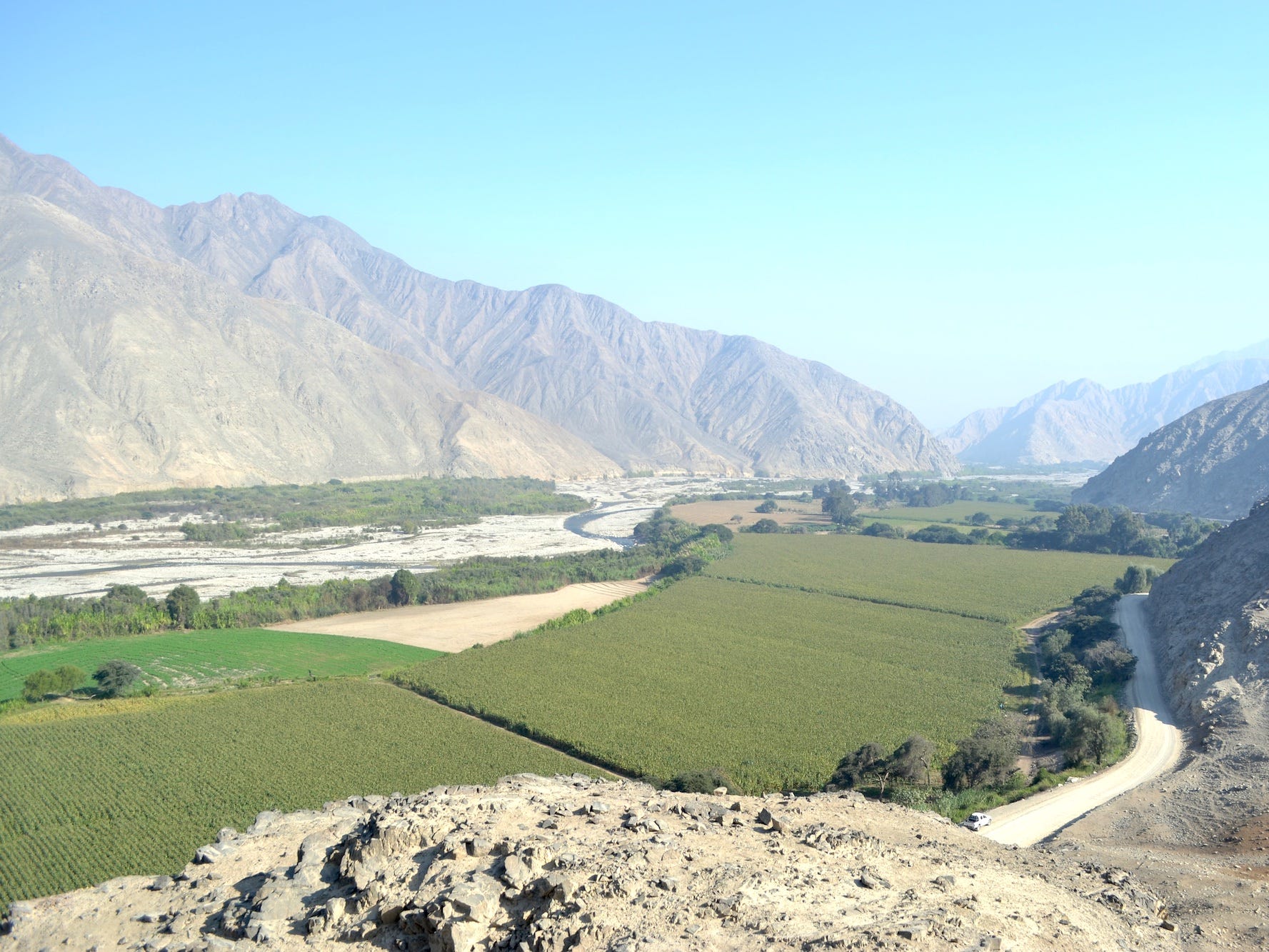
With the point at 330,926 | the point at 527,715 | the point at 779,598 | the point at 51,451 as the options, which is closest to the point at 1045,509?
the point at 779,598

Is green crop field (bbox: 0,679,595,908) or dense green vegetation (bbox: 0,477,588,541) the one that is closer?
green crop field (bbox: 0,679,595,908)

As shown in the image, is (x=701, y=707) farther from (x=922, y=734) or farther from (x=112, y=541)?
(x=112, y=541)

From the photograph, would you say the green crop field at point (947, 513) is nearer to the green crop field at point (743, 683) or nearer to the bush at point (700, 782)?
the green crop field at point (743, 683)

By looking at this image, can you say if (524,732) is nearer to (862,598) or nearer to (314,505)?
(862,598)

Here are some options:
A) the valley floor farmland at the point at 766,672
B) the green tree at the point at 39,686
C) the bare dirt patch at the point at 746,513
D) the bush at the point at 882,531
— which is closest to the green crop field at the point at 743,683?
the valley floor farmland at the point at 766,672

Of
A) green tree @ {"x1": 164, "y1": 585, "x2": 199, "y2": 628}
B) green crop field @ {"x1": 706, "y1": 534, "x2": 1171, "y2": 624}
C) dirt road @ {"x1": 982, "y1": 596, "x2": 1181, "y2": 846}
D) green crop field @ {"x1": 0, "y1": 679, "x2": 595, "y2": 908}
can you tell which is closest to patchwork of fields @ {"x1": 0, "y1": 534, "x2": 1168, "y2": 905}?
green crop field @ {"x1": 0, "y1": 679, "x2": 595, "y2": 908}

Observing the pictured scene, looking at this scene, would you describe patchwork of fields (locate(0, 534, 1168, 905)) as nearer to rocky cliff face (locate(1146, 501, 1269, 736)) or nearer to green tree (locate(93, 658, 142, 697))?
green tree (locate(93, 658, 142, 697))
